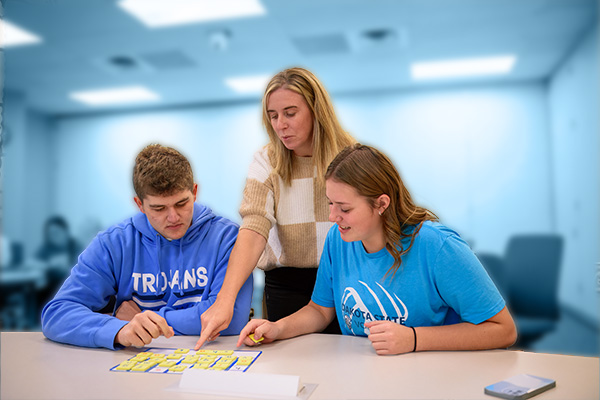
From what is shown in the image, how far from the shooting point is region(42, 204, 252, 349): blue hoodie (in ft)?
4.13

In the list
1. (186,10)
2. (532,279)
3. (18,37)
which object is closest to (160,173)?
(532,279)

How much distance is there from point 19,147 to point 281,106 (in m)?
5.87

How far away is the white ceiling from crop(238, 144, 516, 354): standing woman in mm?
2746

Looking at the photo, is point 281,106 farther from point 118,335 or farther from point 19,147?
point 19,147

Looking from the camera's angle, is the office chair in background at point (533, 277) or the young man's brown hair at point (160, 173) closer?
the young man's brown hair at point (160, 173)

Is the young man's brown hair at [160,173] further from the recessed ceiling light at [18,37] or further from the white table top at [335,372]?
the recessed ceiling light at [18,37]

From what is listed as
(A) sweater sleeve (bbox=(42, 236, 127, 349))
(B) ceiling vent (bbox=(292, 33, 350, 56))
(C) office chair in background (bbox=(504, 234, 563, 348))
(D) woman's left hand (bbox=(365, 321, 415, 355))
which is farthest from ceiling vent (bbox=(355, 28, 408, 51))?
(D) woman's left hand (bbox=(365, 321, 415, 355))

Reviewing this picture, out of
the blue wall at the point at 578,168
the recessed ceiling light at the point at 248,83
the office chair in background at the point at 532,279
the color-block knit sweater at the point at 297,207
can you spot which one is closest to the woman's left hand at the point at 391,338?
the color-block knit sweater at the point at 297,207

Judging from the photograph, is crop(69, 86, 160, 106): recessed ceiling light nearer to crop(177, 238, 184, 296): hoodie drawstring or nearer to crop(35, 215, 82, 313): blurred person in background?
crop(35, 215, 82, 313): blurred person in background

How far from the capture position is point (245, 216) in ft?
4.84

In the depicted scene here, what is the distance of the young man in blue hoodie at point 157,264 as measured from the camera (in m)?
1.27

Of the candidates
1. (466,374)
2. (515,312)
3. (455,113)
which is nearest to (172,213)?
(466,374)

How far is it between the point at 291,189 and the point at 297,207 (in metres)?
0.06

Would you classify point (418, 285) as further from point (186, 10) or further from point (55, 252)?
point (55, 252)
